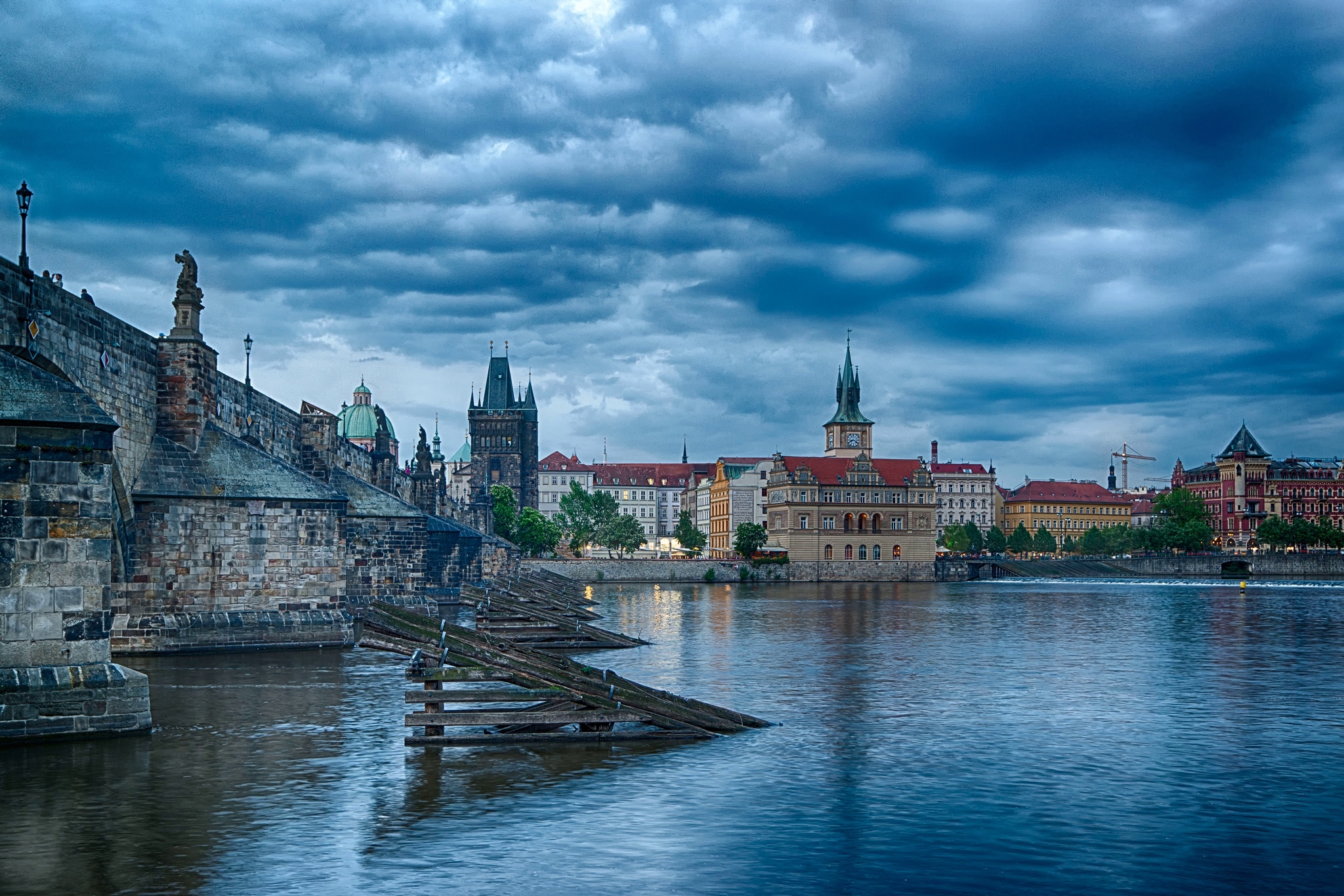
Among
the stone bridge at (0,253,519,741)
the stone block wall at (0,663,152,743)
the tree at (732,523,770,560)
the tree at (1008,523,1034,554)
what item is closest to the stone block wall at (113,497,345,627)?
the stone bridge at (0,253,519,741)

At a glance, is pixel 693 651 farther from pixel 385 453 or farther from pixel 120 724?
pixel 385 453

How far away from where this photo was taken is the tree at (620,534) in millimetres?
165250

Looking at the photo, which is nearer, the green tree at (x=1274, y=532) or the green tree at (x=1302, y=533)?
the green tree at (x=1302, y=533)

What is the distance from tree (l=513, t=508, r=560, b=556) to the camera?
5527 inches

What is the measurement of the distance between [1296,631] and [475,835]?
50983mm

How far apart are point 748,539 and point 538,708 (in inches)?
5138

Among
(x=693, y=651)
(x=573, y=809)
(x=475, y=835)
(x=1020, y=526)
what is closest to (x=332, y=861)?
(x=475, y=835)

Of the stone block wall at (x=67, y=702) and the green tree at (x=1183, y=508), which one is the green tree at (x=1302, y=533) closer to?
the green tree at (x=1183, y=508)

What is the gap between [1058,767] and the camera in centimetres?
2089

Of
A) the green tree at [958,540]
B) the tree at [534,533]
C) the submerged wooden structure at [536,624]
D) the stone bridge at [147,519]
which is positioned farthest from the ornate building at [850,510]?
the stone bridge at [147,519]

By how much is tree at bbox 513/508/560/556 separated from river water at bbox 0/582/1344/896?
350 ft

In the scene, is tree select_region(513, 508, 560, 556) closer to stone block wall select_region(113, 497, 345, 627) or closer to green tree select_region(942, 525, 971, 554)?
green tree select_region(942, 525, 971, 554)

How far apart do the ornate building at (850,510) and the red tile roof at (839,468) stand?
125 mm

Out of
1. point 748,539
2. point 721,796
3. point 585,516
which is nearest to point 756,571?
point 748,539
